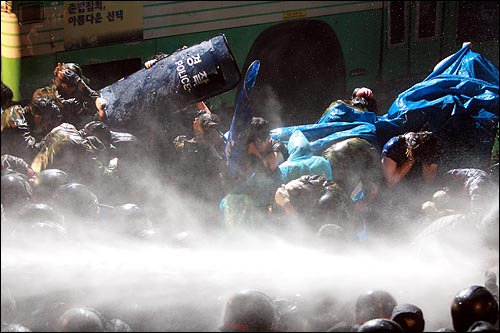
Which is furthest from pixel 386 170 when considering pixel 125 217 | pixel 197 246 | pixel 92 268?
pixel 92 268

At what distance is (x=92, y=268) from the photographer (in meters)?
4.05

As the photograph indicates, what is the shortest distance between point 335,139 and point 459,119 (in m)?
0.98

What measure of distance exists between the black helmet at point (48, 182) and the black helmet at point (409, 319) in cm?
270

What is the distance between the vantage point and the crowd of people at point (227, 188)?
4.29 metres

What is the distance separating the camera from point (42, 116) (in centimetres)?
582

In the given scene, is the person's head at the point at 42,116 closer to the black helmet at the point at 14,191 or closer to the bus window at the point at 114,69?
the black helmet at the point at 14,191

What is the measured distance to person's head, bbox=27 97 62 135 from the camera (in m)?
5.81

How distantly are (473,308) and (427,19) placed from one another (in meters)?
3.87

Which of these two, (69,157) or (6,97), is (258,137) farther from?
(6,97)

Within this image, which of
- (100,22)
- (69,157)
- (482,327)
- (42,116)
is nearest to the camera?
(482,327)

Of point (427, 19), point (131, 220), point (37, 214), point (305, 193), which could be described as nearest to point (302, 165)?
point (305, 193)

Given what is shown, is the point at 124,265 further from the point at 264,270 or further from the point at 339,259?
the point at 339,259

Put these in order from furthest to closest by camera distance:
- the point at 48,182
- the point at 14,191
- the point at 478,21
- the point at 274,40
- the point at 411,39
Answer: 1. the point at 274,40
2. the point at 411,39
3. the point at 478,21
4. the point at 48,182
5. the point at 14,191

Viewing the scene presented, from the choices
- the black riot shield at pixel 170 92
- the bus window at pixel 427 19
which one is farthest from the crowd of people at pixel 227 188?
the bus window at pixel 427 19
